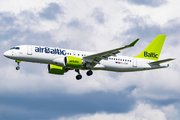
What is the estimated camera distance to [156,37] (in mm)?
70625

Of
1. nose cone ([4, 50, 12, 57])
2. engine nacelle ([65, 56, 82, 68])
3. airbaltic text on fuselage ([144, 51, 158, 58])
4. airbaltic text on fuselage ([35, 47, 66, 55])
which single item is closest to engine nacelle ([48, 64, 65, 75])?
airbaltic text on fuselage ([35, 47, 66, 55])

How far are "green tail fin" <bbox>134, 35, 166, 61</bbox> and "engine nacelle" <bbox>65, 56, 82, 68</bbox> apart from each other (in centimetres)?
1373

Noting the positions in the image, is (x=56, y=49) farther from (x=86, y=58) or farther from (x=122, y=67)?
(x=122, y=67)

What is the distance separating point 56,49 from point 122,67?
12406 millimetres

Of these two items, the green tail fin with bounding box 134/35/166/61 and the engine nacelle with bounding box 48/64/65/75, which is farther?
the green tail fin with bounding box 134/35/166/61

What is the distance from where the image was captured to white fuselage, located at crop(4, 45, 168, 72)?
56.9 m

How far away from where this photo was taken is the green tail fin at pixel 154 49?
68125 millimetres

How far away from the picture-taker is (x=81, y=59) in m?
59.4

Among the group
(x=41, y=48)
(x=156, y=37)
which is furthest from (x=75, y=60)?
(x=156, y=37)

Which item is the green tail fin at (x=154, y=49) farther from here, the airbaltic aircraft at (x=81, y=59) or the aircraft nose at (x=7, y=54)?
the aircraft nose at (x=7, y=54)

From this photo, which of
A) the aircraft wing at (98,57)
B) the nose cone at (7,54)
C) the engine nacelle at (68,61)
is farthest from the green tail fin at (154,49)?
the nose cone at (7,54)

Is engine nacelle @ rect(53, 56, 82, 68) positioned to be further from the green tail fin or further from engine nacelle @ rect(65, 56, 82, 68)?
the green tail fin

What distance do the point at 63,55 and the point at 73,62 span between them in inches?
82.0

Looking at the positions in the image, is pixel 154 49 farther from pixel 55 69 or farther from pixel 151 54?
pixel 55 69
